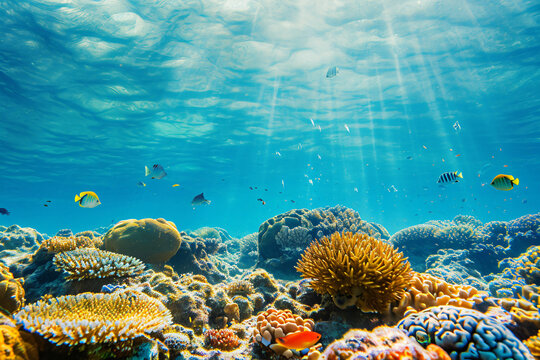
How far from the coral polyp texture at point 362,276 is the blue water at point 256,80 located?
11278mm

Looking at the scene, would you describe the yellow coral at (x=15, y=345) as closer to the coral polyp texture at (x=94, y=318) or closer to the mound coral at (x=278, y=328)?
the coral polyp texture at (x=94, y=318)

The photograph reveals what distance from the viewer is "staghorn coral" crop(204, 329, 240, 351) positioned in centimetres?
323

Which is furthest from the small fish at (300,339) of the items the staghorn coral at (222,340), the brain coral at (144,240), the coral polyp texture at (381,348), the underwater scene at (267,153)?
the brain coral at (144,240)

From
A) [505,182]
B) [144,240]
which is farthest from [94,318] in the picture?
[505,182]

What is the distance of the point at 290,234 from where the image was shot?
10.3 m

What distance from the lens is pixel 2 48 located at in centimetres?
1309

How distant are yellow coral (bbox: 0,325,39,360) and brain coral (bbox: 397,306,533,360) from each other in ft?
11.2

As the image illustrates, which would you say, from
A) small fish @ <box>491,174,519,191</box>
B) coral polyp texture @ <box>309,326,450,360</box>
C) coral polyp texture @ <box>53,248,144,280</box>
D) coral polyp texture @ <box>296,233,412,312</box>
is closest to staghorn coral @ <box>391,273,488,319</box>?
coral polyp texture @ <box>296,233,412,312</box>

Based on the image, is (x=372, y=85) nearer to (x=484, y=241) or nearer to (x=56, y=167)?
(x=484, y=241)

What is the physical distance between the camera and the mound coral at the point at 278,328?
8.91 ft

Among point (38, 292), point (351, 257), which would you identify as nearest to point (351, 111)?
point (351, 257)

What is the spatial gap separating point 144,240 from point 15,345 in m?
5.06

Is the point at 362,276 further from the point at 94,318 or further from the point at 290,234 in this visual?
the point at 290,234

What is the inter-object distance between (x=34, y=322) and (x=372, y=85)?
2171 cm
